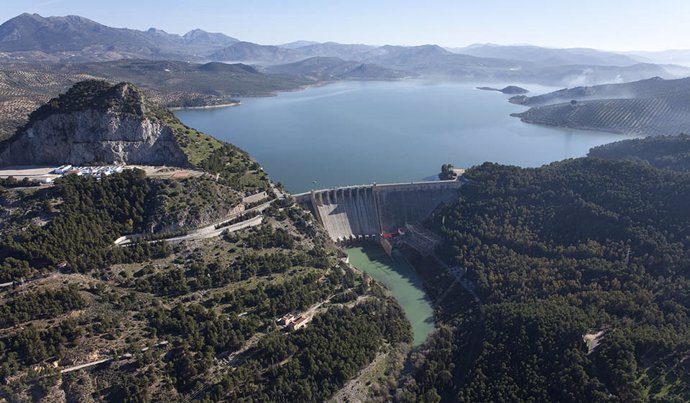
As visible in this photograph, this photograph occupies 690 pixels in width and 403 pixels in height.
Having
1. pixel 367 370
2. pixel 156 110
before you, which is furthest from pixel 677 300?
pixel 156 110

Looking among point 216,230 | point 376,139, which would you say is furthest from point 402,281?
point 376,139

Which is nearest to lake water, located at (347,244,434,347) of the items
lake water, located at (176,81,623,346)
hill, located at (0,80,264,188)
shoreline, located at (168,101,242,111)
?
lake water, located at (176,81,623,346)

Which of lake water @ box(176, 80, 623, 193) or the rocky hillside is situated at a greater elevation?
the rocky hillside

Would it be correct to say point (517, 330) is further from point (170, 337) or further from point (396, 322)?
point (170, 337)

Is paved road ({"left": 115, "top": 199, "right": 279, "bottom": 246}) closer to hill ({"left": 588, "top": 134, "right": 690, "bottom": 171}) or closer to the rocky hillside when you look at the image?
the rocky hillside

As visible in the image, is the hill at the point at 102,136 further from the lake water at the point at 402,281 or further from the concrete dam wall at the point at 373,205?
the lake water at the point at 402,281

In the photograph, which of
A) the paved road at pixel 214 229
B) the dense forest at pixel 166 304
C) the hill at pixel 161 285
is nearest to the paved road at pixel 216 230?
the paved road at pixel 214 229

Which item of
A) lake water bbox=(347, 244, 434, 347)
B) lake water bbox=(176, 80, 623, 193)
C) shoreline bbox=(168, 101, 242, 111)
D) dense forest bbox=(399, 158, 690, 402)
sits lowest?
lake water bbox=(347, 244, 434, 347)
